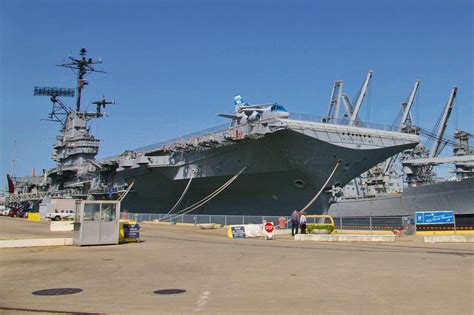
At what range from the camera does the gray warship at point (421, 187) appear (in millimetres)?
37406

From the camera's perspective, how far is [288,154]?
24.0m

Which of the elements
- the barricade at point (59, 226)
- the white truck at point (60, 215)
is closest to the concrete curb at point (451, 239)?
the barricade at point (59, 226)

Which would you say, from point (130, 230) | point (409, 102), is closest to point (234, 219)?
point (130, 230)

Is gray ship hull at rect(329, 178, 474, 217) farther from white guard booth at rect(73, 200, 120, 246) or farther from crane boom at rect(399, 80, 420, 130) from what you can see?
white guard booth at rect(73, 200, 120, 246)

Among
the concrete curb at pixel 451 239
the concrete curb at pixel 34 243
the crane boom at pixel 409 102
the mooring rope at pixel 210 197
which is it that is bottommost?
the concrete curb at pixel 34 243

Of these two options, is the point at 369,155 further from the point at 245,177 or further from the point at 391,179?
the point at 391,179

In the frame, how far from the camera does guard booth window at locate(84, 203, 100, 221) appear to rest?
51.7 feet

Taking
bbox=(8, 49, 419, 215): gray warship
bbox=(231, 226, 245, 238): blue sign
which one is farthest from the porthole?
bbox=(231, 226, 245, 238): blue sign

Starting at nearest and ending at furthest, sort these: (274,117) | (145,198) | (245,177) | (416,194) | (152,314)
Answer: (152,314), (274,117), (245,177), (145,198), (416,194)

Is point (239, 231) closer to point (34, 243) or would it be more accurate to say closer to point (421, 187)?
point (34, 243)

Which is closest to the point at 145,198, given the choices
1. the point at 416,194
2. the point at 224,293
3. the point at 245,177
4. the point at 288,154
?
the point at 245,177

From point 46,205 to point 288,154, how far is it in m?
29.3

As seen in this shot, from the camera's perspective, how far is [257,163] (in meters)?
25.5

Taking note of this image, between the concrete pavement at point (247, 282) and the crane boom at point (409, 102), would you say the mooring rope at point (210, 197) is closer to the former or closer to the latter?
the concrete pavement at point (247, 282)
